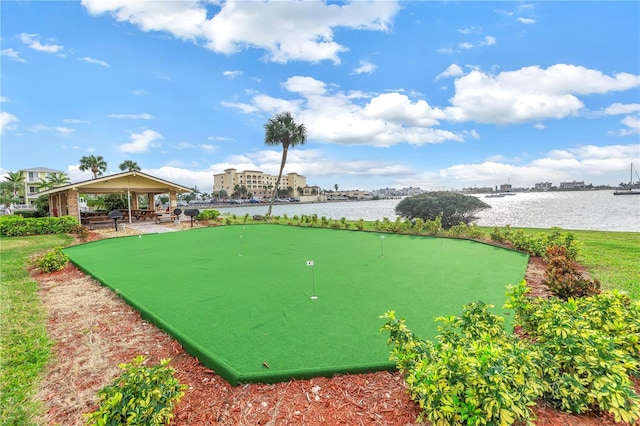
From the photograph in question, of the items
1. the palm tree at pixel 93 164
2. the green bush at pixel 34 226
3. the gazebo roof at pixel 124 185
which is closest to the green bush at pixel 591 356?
the green bush at pixel 34 226

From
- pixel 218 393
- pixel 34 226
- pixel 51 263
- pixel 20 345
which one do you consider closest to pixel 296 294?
pixel 218 393

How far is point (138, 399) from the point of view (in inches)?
73.9

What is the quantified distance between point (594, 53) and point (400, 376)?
44.3 feet

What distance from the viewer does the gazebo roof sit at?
15.3 metres

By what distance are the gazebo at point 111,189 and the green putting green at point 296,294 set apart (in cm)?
812

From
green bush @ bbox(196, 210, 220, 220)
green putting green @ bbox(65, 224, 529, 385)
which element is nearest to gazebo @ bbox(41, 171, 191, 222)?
green bush @ bbox(196, 210, 220, 220)

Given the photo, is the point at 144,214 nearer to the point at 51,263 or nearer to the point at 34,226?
the point at 34,226

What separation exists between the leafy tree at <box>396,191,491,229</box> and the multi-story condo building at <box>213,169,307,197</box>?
80430 millimetres

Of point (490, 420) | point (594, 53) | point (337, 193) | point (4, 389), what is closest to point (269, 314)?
point (4, 389)

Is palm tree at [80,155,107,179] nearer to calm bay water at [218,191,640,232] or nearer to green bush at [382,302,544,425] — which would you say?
calm bay water at [218,191,640,232]

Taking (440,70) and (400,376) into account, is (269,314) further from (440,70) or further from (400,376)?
(440,70)

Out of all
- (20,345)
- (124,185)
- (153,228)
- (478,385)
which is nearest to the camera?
(478,385)

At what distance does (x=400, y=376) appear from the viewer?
8.48 ft

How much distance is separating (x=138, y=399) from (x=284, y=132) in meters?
22.1
